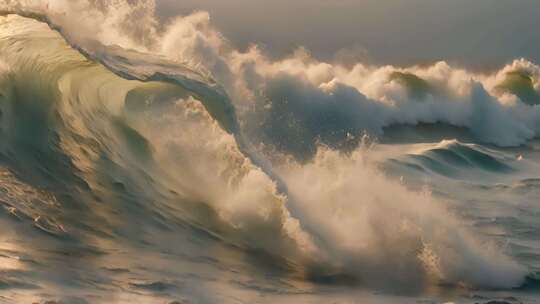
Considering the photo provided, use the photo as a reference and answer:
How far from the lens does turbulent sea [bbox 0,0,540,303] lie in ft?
22.1

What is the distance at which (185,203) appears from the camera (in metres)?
9.20

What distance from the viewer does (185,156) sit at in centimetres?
1039

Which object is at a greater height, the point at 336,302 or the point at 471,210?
the point at 471,210

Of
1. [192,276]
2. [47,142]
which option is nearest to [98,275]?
[192,276]

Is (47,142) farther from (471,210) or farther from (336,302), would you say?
(471,210)

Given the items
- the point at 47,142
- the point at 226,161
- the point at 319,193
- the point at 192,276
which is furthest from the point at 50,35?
the point at 192,276

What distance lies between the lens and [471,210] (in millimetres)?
11461

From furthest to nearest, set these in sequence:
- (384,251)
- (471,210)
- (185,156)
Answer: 1. (471,210)
2. (185,156)
3. (384,251)

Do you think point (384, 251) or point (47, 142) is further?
point (47, 142)

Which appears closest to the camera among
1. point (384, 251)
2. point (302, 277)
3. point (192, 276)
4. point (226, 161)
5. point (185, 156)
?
point (192, 276)

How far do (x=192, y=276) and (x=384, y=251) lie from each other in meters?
2.03

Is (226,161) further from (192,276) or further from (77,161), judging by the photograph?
(192,276)

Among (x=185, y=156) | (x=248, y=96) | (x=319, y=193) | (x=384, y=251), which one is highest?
(x=248, y=96)

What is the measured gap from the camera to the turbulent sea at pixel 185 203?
672 cm
